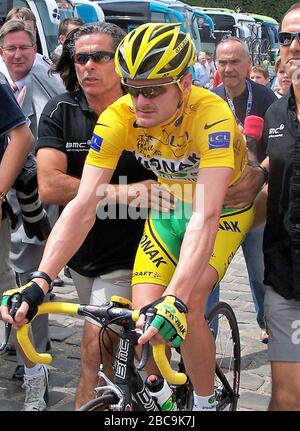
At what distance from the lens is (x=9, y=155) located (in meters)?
3.70

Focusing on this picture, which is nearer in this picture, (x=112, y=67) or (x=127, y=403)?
(x=127, y=403)

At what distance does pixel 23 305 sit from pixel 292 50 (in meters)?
1.66

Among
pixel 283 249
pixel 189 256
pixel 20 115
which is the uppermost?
pixel 20 115

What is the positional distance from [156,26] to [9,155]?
4.45 ft

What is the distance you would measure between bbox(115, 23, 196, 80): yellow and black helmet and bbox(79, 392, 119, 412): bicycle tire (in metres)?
1.25

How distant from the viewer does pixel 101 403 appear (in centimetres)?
248

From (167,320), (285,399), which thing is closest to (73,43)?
(167,320)

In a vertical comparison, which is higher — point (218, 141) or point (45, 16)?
point (218, 141)

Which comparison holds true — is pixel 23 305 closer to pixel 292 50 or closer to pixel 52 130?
pixel 52 130

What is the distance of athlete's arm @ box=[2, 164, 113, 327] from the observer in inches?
105

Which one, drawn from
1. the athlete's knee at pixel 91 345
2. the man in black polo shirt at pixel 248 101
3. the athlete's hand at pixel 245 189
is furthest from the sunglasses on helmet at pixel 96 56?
the man in black polo shirt at pixel 248 101

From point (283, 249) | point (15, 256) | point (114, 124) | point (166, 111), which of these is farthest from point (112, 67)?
point (15, 256)

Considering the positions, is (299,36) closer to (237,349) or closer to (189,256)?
(189,256)

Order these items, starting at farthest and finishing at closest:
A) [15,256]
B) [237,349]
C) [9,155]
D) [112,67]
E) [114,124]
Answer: [15,256]
[237,349]
[9,155]
[112,67]
[114,124]
